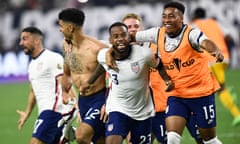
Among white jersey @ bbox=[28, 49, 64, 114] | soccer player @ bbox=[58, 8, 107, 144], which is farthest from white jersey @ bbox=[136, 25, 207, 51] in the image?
white jersey @ bbox=[28, 49, 64, 114]

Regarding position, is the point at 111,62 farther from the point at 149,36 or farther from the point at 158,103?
the point at 158,103

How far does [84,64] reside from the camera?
11.3 meters

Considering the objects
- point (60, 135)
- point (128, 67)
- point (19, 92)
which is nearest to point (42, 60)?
point (60, 135)

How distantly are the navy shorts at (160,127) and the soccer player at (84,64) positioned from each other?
780 mm

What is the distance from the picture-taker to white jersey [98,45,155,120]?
10.6 meters

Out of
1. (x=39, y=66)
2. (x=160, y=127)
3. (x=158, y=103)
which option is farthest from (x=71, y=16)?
(x=160, y=127)

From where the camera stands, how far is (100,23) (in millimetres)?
29266

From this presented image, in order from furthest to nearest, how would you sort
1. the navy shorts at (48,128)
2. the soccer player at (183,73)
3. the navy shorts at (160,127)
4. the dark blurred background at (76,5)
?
the dark blurred background at (76,5) → the navy shorts at (48,128) → the navy shorts at (160,127) → the soccer player at (183,73)

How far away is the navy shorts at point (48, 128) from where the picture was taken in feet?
39.1

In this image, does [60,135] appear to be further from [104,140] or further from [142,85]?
[142,85]

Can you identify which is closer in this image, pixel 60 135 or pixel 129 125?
pixel 129 125

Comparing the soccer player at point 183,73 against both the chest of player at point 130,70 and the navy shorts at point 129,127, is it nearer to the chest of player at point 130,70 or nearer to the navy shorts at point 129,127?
the navy shorts at point 129,127

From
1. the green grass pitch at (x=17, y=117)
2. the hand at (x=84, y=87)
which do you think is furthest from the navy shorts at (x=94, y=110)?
the green grass pitch at (x=17, y=117)

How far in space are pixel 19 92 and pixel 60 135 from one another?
12265mm
